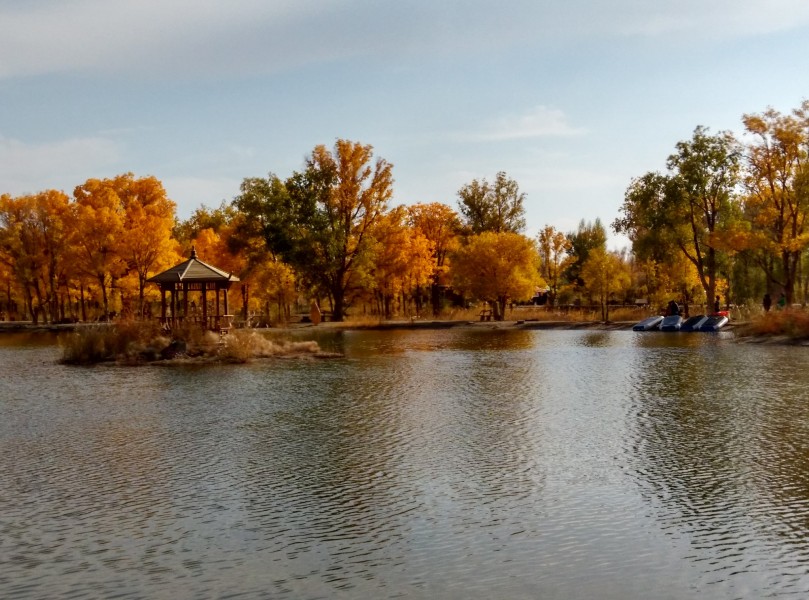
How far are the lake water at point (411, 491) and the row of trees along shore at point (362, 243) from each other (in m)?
33.9

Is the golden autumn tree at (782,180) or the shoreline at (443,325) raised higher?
the golden autumn tree at (782,180)

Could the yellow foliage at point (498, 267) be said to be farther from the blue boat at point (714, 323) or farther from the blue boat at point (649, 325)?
the blue boat at point (714, 323)

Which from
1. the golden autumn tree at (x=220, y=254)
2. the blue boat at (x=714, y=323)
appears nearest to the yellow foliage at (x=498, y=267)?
the blue boat at (x=714, y=323)

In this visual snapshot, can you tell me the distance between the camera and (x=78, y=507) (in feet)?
33.3

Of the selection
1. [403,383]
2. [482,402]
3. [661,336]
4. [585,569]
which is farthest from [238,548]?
[661,336]

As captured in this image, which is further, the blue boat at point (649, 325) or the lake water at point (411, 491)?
the blue boat at point (649, 325)

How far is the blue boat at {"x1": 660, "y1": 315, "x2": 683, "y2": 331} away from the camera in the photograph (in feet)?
160

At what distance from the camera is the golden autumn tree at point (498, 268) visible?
6206 cm

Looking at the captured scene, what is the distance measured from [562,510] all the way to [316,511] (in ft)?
10.1

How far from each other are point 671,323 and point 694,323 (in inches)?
55.3

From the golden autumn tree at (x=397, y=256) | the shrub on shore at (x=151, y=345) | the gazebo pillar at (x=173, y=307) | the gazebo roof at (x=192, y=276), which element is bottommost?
the shrub on shore at (x=151, y=345)

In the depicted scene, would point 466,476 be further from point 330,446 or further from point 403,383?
point 403,383

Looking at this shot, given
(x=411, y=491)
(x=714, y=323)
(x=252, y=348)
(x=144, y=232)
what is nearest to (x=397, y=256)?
(x=144, y=232)

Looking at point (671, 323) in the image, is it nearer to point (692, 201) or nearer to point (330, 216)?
point (692, 201)
